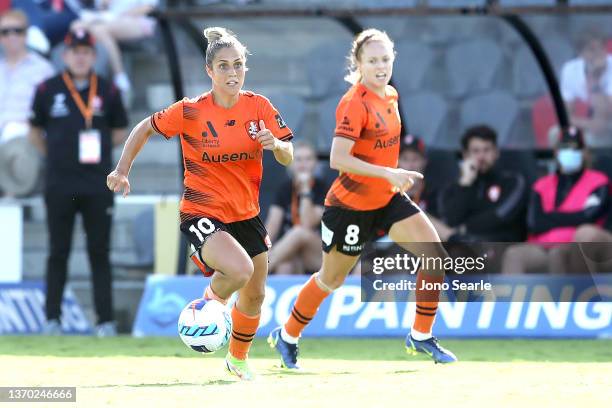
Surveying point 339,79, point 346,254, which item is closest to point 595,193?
point 339,79

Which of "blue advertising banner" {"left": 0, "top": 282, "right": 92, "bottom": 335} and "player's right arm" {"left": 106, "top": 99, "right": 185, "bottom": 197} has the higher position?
"player's right arm" {"left": 106, "top": 99, "right": 185, "bottom": 197}

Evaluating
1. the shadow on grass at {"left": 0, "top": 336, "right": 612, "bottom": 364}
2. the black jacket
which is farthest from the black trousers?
the black jacket

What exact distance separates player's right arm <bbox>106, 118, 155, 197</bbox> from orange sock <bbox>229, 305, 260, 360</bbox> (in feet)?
3.27

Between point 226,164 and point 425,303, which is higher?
point 226,164

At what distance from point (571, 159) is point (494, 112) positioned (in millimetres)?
1412

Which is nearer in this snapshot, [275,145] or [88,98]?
[275,145]

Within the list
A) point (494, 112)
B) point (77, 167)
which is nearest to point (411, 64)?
point (494, 112)

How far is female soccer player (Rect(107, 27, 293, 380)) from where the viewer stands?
6984mm

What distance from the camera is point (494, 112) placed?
1179cm

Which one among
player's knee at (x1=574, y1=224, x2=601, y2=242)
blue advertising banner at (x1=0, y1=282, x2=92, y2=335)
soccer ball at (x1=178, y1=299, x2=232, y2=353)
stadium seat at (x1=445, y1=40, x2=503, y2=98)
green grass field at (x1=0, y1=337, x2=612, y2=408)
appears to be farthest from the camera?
stadium seat at (x1=445, y1=40, x2=503, y2=98)

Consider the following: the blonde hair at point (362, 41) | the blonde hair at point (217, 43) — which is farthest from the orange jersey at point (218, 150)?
the blonde hair at point (362, 41)

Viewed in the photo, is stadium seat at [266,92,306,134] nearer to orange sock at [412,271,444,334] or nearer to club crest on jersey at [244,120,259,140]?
orange sock at [412,271,444,334]

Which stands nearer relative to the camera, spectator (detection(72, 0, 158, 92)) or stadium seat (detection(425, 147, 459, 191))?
stadium seat (detection(425, 147, 459, 191))

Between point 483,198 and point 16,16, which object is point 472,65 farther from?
point 16,16
